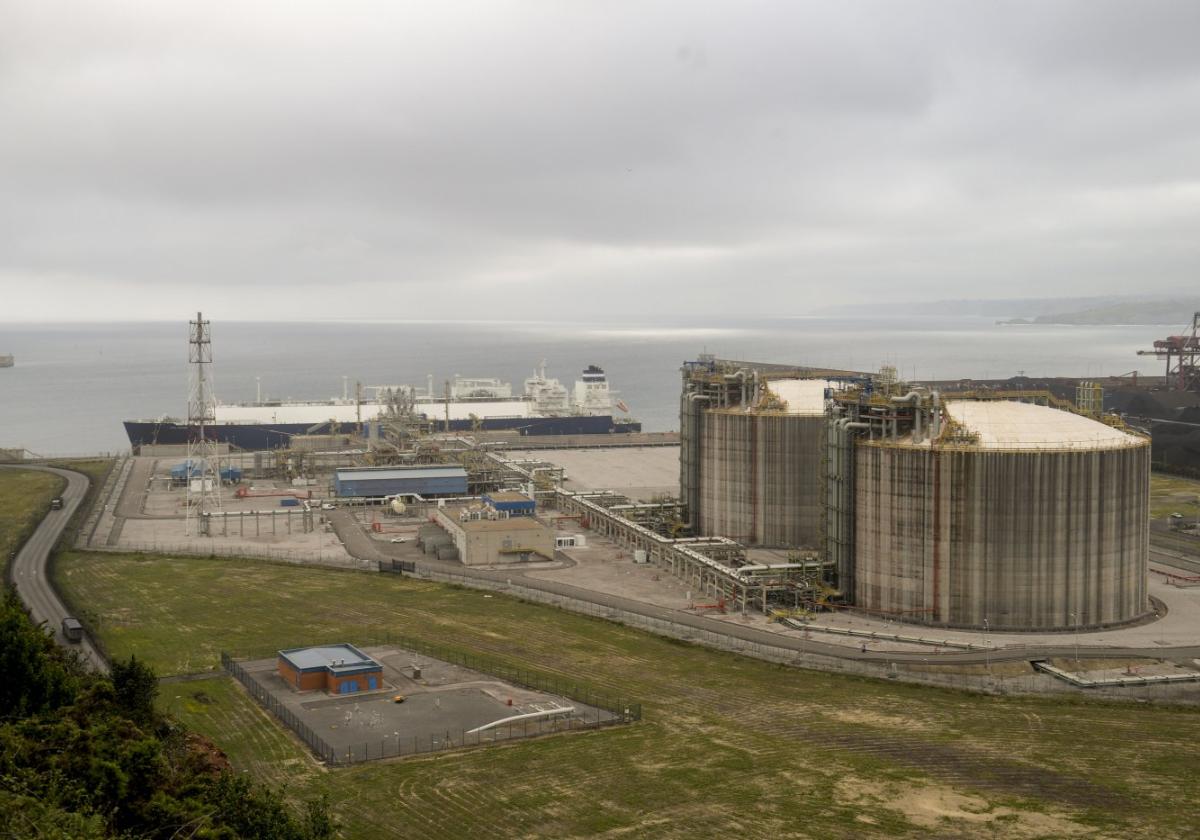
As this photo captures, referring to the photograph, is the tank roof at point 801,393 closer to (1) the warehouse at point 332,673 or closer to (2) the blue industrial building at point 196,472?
(1) the warehouse at point 332,673

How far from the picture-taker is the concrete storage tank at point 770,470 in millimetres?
85688

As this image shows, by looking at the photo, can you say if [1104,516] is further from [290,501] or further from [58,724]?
[290,501]

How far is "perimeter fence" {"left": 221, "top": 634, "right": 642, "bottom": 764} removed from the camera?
45.3 meters

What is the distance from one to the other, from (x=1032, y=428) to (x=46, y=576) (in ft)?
205

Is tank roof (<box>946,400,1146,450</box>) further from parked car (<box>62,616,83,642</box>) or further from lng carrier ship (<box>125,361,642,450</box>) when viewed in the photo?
lng carrier ship (<box>125,361,642,450</box>)

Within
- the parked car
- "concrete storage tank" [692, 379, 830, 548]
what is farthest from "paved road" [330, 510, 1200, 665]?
the parked car

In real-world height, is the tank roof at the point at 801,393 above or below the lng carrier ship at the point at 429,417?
above

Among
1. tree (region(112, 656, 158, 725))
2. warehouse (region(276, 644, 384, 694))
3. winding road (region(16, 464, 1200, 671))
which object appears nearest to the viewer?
tree (region(112, 656, 158, 725))

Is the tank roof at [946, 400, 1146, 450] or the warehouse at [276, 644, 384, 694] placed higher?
the tank roof at [946, 400, 1146, 450]

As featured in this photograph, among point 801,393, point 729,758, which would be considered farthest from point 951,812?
point 801,393

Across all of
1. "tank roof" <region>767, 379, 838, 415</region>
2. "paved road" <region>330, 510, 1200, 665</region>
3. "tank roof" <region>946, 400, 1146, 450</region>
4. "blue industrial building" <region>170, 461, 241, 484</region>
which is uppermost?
"tank roof" <region>767, 379, 838, 415</region>

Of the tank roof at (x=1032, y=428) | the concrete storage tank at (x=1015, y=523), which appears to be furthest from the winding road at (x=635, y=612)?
the tank roof at (x=1032, y=428)

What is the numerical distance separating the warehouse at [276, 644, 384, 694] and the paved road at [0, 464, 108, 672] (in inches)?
373

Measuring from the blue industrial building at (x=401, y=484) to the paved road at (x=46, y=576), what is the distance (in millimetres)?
24318
